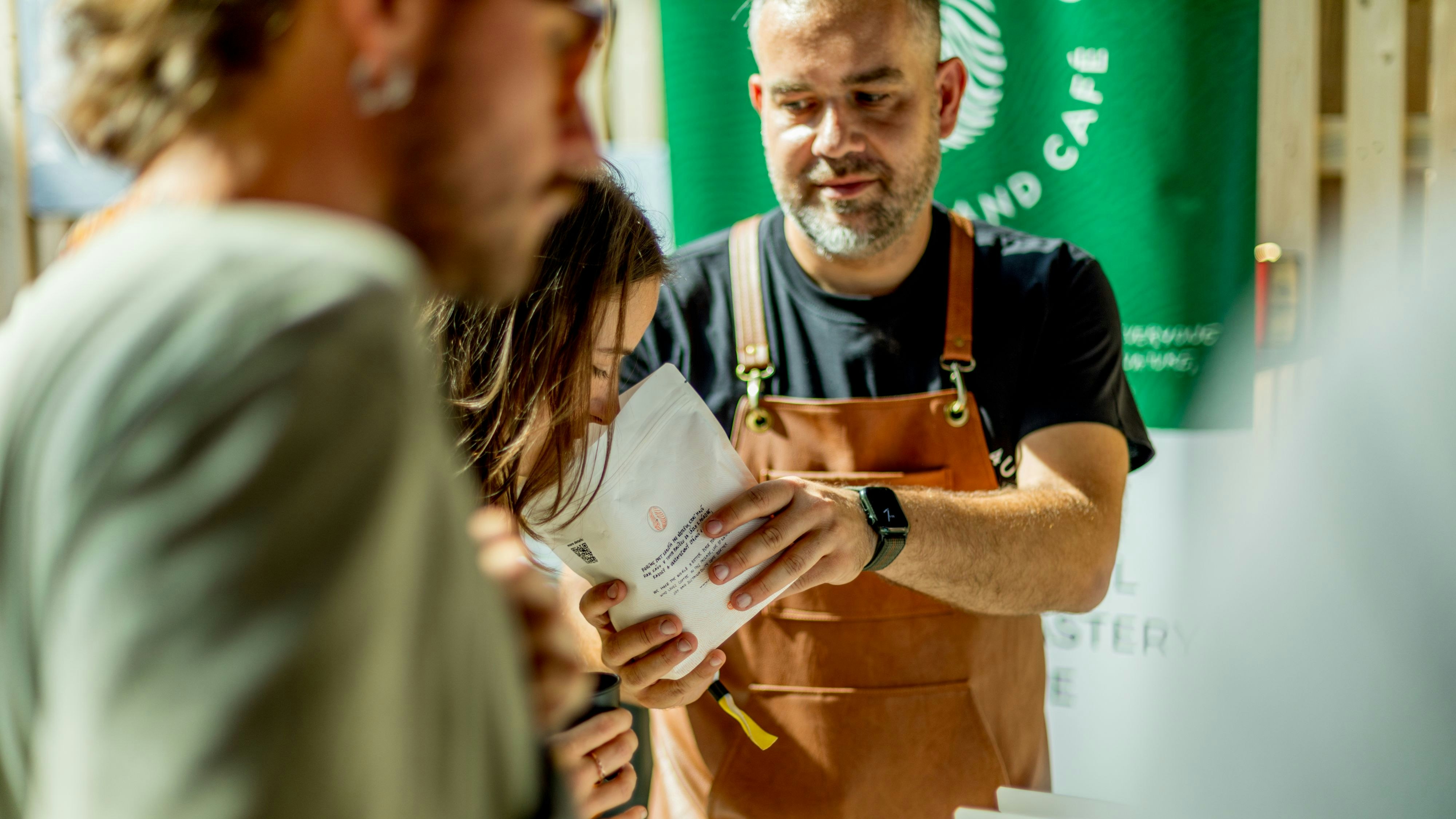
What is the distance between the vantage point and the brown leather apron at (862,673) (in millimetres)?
1522

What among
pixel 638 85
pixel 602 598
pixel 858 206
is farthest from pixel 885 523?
pixel 638 85

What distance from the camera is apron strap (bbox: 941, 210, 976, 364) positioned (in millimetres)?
1575

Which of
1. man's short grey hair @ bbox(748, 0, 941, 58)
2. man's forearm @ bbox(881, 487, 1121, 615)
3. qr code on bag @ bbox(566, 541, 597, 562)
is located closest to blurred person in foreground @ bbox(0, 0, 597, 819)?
qr code on bag @ bbox(566, 541, 597, 562)

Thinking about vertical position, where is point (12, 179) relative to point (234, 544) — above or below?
above

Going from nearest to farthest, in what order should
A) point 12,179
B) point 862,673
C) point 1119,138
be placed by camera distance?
point 862,673 < point 1119,138 < point 12,179

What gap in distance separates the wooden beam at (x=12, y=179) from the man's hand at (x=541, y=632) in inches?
127

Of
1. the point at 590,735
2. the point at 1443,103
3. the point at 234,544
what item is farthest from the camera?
the point at 1443,103

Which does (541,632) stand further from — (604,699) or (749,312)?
(749,312)

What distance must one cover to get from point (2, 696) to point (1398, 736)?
79 centimetres

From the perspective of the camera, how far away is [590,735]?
37.6 inches

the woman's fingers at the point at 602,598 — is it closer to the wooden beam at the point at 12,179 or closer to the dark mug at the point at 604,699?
the dark mug at the point at 604,699

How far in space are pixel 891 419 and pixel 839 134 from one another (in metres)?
0.45

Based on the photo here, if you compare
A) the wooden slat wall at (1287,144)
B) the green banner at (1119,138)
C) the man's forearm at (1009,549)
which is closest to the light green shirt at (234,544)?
the man's forearm at (1009,549)

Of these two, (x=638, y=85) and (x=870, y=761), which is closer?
(x=870, y=761)
